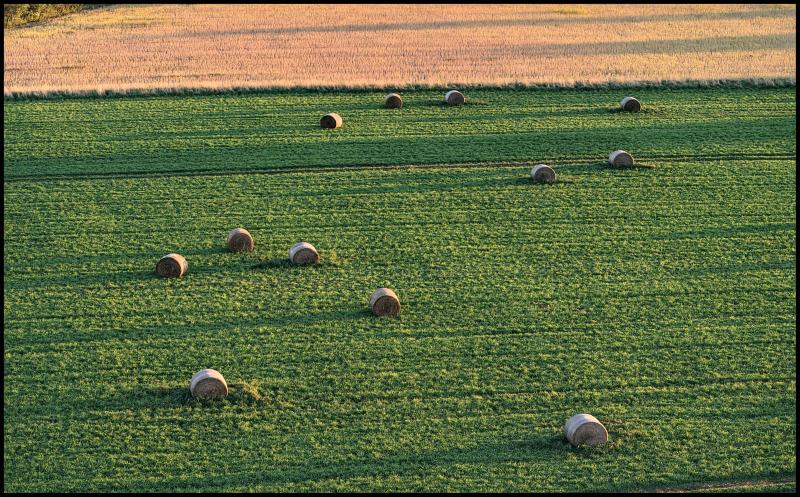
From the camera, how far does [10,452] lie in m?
10.9

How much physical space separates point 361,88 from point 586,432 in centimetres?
1580

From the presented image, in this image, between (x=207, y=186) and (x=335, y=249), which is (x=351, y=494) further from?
(x=207, y=186)

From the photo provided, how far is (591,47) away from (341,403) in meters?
22.5

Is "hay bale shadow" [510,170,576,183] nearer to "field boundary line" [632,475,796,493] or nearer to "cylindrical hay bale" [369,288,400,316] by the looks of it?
"cylindrical hay bale" [369,288,400,316]

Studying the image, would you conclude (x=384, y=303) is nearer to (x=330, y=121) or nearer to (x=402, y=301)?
(x=402, y=301)

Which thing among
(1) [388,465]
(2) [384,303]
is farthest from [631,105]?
(1) [388,465]

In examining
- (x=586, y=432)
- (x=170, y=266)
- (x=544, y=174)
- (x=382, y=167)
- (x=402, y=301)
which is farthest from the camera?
(x=382, y=167)

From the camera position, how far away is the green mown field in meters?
10.9

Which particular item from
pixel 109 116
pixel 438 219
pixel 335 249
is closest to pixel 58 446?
pixel 335 249

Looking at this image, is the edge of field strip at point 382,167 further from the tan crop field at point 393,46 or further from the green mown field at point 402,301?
the tan crop field at point 393,46

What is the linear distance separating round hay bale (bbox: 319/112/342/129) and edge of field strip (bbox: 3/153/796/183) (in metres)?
2.27

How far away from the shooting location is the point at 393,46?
1259 inches

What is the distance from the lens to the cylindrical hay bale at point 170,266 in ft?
49.3

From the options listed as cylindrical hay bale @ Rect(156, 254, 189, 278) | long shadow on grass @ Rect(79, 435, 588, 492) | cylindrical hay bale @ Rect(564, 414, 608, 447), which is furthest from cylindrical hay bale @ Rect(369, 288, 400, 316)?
cylindrical hay bale @ Rect(564, 414, 608, 447)
